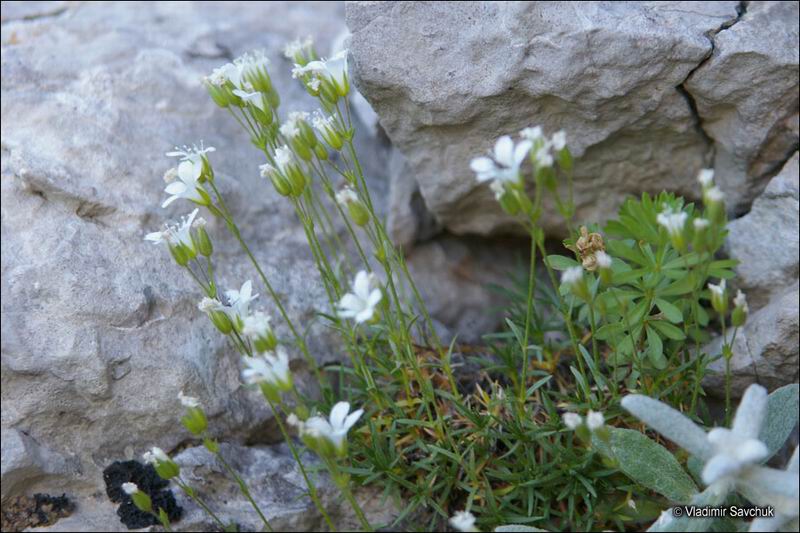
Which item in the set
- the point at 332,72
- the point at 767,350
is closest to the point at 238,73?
the point at 332,72

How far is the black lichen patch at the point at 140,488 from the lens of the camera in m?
2.56

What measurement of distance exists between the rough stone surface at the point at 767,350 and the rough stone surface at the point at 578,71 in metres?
0.52

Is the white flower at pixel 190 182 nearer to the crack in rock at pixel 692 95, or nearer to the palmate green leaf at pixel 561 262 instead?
the palmate green leaf at pixel 561 262

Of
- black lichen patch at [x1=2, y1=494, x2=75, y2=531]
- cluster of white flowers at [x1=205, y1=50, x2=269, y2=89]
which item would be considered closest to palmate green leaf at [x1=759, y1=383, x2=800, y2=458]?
cluster of white flowers at [x1=205, y1=50, x2=269, y2=89]

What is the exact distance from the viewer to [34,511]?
8.45 feet

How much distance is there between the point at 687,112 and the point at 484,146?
0.70 meters

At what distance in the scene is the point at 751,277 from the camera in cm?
282

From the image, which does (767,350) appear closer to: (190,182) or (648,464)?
(648,464)

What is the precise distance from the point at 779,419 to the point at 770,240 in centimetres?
80

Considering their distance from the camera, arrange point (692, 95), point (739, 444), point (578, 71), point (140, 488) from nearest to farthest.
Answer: point (739, 444), point (140, 488), point (578, 71), point (692, 95)

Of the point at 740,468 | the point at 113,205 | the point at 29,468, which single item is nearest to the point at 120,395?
the point at 29,468

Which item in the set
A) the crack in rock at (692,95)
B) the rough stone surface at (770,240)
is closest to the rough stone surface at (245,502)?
the rough stone surface at (770,240)

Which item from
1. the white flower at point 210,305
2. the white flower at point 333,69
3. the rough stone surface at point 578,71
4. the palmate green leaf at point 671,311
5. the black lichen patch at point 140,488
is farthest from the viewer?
the rough stone surface at point 578,71

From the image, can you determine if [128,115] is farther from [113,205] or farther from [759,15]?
[759,15]
